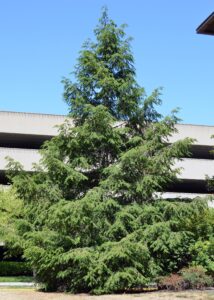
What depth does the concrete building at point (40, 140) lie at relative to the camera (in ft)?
136

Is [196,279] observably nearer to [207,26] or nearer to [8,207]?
[207,26]

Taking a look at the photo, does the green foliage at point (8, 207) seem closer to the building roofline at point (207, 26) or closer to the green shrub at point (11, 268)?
the green shrub at point (11, 268)

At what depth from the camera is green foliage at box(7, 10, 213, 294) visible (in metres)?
15.6

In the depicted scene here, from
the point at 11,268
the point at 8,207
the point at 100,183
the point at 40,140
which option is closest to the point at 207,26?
the point at 100,183

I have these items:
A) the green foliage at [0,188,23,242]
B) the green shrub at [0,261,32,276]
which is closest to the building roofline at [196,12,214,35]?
the green foliage at [0,188,23,242]

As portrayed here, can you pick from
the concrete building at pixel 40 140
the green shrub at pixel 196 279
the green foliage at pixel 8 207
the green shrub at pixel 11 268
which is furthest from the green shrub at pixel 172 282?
Answer: the concrete building at pixel 40 140

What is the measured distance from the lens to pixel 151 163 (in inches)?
681

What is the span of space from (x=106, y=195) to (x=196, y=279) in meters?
4.20

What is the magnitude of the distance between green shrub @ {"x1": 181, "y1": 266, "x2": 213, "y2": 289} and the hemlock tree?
117cm

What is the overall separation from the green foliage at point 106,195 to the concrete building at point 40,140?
23620 mm

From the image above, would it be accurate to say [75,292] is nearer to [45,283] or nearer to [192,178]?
[45,283]

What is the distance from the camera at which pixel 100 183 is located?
54.6 feet

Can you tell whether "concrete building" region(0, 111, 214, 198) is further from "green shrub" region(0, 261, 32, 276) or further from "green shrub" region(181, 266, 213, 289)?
"green shrub" region(181, 266, 213, 289)

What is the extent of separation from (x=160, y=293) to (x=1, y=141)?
33780 millimetres
